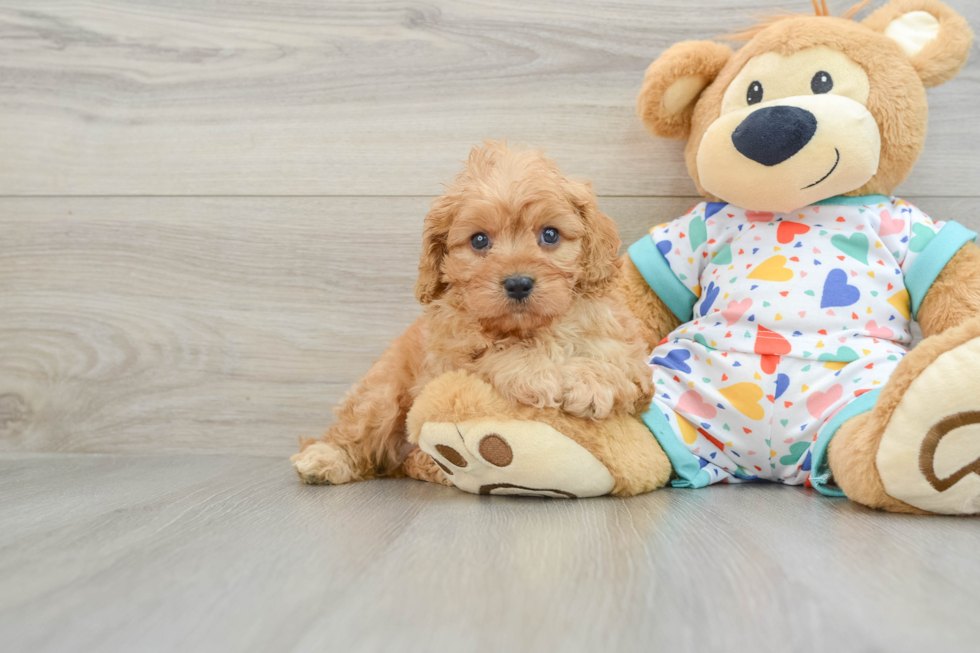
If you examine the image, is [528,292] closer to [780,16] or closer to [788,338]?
[788,338]

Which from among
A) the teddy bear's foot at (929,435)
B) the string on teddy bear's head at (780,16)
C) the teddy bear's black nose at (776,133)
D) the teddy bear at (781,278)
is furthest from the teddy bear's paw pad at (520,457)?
the string on teddy bear's head at (780,16)

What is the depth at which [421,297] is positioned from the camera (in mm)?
1140

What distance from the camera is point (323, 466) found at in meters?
1.24

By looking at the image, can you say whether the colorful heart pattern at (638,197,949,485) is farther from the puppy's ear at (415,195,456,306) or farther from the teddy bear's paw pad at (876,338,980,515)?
the puppy's ear at (415,195,456,306)

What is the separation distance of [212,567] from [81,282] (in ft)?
3.81

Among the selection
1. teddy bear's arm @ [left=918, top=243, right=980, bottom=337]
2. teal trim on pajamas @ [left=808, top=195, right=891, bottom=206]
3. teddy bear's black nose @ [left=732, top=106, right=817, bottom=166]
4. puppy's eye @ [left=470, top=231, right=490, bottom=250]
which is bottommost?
teddy bear's arm @ [left=918, top=243, right=980, bottom=337]

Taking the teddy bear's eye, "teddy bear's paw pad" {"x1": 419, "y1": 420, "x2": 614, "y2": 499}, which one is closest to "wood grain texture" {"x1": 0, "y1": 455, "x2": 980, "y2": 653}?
"teddy bear's paw pad" {"x1": 419, "y1": 420, "x2": 614, "y2": 499}

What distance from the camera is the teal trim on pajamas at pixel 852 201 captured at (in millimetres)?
1226

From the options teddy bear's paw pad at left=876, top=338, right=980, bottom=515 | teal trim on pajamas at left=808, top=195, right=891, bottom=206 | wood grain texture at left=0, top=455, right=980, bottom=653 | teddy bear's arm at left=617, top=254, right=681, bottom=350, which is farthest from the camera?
teddy bear's arm at left=617, top=254, right=681, bottom=350

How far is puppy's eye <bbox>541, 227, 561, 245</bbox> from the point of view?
1059mm

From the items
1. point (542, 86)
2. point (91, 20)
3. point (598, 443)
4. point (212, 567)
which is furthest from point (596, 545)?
point (91, 20)

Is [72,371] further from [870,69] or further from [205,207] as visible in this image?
[870,69]

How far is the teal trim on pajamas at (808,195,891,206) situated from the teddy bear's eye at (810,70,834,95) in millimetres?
182

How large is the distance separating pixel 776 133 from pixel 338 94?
0.94m
